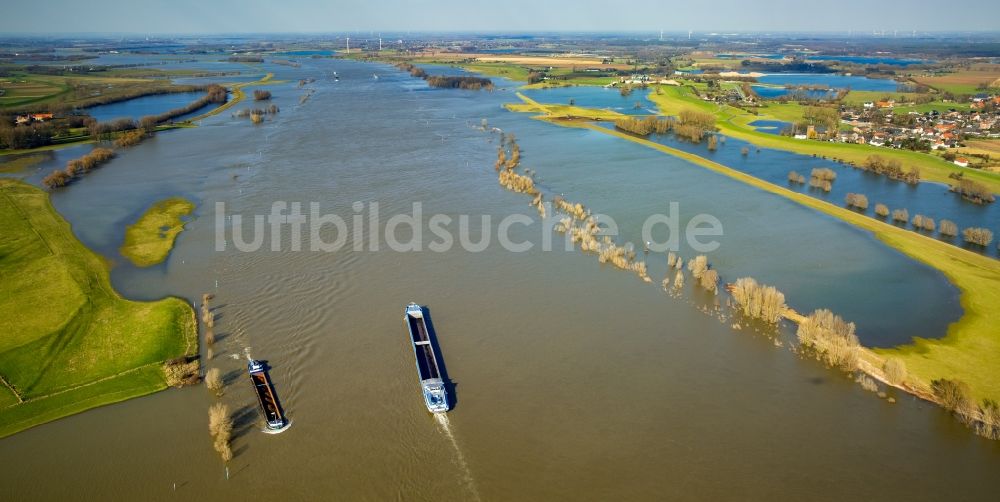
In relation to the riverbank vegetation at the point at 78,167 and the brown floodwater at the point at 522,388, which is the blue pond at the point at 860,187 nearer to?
the brown floodwater at the point at 522,388

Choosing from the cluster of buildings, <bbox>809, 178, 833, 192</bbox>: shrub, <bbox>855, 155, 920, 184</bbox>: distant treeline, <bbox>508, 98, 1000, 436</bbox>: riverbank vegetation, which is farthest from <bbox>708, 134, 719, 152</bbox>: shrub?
<bbox>508, 98, 1000, 436</bbox>: riverbank vegetation

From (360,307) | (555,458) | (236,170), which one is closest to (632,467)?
(555,458)

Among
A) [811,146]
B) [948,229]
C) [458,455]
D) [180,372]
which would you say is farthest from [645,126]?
[180,372]

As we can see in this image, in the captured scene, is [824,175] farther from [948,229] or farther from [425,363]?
[425,363]

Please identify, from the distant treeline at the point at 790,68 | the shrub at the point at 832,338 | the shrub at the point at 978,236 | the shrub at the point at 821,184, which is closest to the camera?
the shrub at the point at 832,338

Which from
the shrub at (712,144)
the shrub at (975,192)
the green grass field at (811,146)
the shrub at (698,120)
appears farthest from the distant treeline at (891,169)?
the shrub at (698,120)

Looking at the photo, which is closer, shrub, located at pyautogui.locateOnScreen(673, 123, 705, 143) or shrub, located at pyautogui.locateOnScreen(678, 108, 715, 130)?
shrub, located at pyautogui.locateOnScreen(673, 123, 705, 143)

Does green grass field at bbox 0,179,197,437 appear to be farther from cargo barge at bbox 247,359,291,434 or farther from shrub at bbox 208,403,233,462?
shrub at bbox 208,403,233,462
